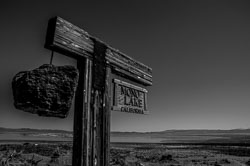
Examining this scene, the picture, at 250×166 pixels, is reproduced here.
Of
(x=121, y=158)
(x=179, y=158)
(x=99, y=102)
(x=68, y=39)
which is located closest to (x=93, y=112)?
(x=99, y=102)

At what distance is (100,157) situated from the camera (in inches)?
116

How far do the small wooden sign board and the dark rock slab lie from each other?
102 cm

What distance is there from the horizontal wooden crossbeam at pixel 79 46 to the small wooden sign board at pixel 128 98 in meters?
0.22

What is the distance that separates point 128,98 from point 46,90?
165 centimetres

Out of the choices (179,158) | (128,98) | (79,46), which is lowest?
(179,158)

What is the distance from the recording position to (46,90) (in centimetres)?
216

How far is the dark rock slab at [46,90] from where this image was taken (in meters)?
2.04

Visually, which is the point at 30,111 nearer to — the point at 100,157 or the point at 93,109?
the point at 93,109

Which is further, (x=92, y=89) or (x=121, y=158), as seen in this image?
(x=121, y=158)

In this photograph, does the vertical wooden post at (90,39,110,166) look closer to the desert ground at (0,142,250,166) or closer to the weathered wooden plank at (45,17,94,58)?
the weathered wooden plank at (45,17,94,58)

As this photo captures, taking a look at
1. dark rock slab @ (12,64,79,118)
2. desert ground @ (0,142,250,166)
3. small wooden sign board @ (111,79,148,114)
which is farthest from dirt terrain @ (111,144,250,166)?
dark rock slab @ (12,64,79,118)

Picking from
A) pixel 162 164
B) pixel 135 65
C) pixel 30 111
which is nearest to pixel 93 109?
pixel 30 111

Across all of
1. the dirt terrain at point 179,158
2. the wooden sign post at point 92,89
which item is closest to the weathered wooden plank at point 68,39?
the wooden sign post at point 92,89

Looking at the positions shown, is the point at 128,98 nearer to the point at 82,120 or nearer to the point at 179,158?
the point at 82,120
